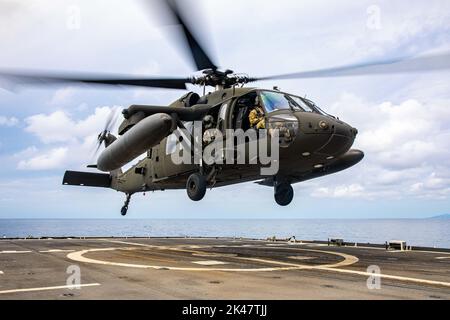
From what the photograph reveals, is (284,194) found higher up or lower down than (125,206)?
higher up

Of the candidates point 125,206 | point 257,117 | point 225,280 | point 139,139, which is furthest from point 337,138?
point 125,206

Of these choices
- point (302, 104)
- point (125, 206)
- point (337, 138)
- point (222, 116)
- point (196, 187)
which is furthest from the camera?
point (125, 206)

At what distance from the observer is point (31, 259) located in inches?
615

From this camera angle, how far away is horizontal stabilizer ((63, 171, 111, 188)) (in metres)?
23.9

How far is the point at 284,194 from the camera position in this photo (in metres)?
19.3

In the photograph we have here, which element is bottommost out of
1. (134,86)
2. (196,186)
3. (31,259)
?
(31,259)

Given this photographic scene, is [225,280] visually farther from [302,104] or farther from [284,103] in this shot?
[302,104]

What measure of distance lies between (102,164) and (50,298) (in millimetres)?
10866

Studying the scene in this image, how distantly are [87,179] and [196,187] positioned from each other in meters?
10.7

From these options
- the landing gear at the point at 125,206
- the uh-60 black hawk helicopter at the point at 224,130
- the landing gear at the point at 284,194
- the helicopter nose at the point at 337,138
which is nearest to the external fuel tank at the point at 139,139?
the uh-60 black hawk helicopter at the point at 224,130

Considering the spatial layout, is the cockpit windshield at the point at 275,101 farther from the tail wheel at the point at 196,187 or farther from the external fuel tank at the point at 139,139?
the tail wheel at the point at 196,187

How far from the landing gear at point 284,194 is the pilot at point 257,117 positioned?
477 centimetres
